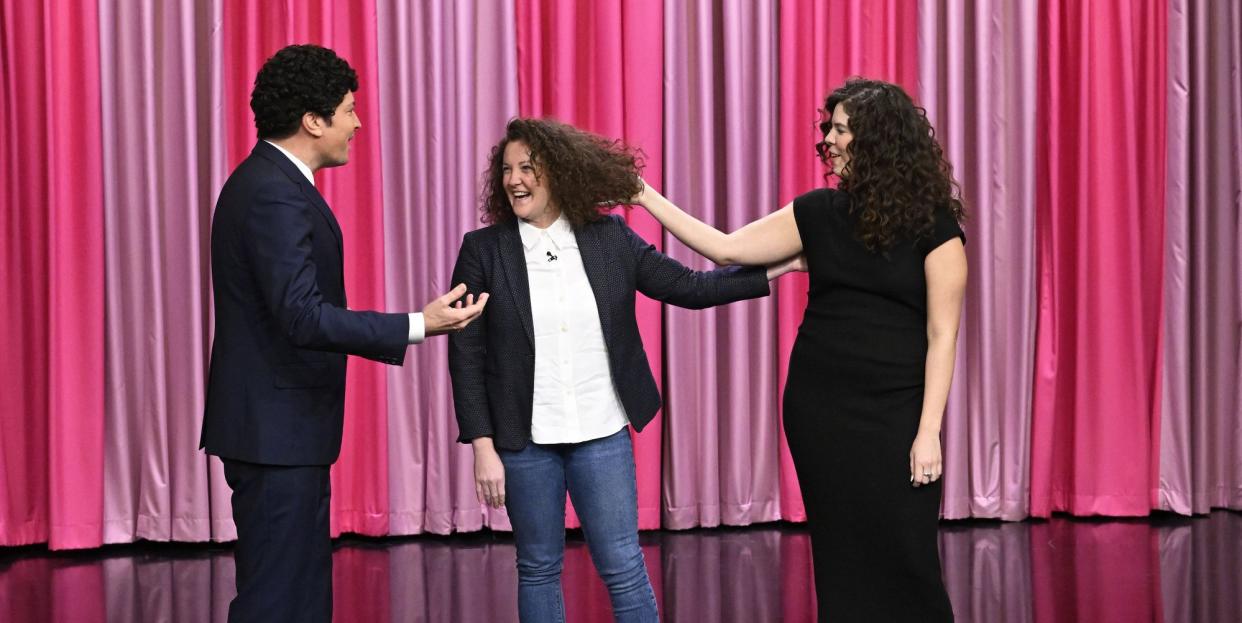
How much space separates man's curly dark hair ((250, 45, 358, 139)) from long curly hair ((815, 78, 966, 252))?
3.28ft

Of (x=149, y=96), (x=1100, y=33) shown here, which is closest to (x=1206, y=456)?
(x=1100, y=33)

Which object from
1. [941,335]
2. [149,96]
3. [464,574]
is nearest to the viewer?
[941,335]

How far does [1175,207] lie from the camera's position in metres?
4.73

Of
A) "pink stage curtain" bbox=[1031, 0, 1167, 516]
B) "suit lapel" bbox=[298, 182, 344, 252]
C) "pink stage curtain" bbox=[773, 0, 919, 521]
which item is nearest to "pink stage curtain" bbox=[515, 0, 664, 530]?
"pink stage curtain" bbox=[773, 0, 919, 521]

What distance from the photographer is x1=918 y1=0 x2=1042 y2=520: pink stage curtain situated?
4.64 meters

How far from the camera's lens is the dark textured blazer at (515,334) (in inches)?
95.3

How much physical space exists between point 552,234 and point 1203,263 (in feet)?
11.0

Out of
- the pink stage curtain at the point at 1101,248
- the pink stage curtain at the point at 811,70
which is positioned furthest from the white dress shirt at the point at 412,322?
the pink stage curtain at the point at 1101,248

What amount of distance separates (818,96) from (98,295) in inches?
109

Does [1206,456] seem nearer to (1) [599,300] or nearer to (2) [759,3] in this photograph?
(2) [759,3]

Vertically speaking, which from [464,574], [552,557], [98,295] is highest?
[98,295]

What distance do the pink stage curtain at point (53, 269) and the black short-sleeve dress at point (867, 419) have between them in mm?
2964

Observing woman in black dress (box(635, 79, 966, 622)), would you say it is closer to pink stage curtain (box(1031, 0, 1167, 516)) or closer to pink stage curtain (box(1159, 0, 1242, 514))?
pink stage curtain (box(1031, 0, 1167, 516))

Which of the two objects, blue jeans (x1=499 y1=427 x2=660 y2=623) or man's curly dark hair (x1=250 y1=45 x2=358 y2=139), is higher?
man's curly dark hair (x1=250 y1=45 x2=358 y2=139)
